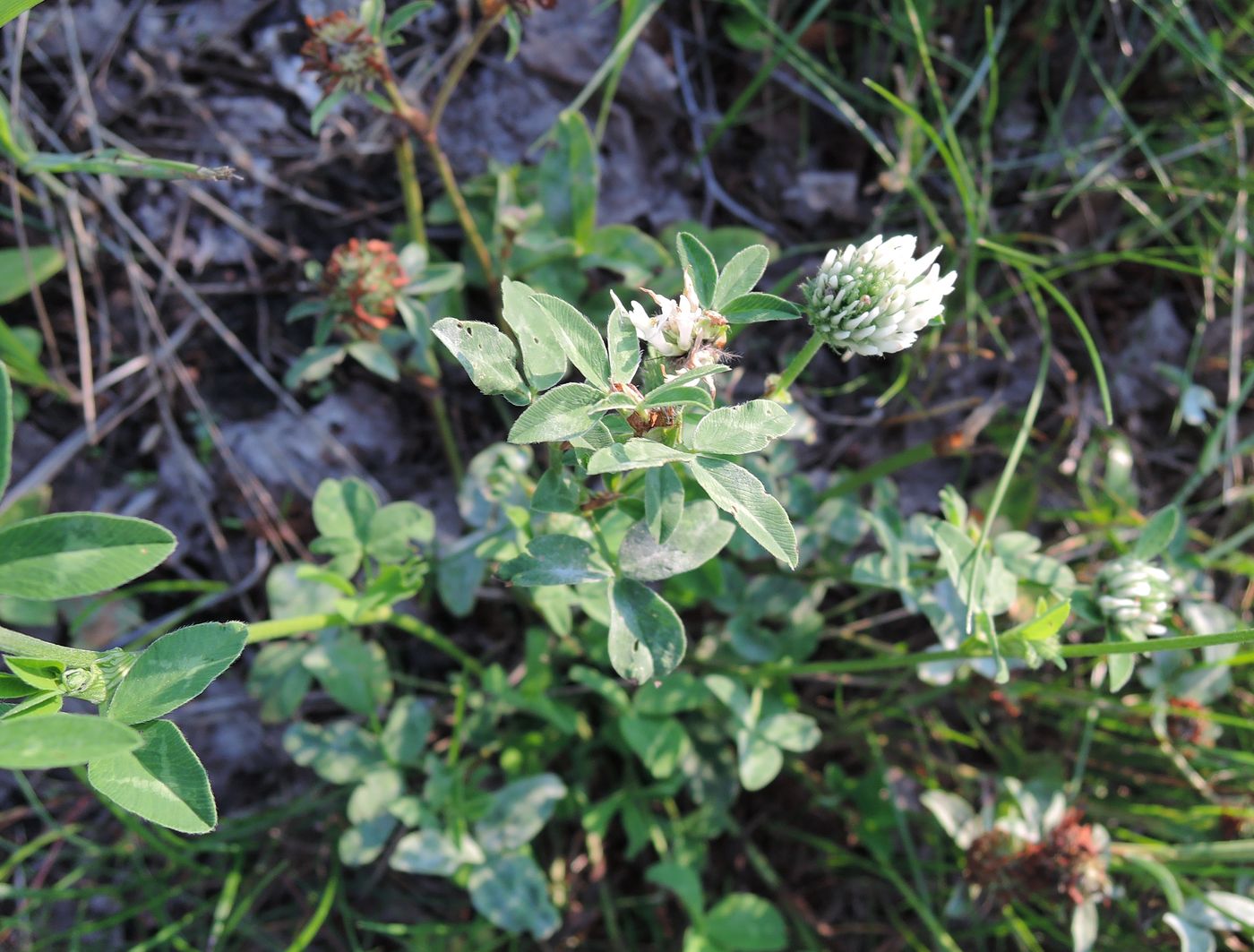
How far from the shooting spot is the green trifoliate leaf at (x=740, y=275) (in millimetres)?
1296

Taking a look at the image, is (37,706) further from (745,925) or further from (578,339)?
(745,925)

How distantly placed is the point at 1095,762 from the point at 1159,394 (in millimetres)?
1101

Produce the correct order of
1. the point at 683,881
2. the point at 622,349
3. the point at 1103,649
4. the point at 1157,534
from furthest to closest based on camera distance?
the point at 683,881 → the point at 1157,534 → the point at 1103,649 → the point at 622,349

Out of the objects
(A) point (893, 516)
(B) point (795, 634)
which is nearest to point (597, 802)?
(B) point (795, 634)

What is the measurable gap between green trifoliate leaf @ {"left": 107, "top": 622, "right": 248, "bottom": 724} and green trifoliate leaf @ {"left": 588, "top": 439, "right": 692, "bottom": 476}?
1.65 ft

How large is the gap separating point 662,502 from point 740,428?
159mm

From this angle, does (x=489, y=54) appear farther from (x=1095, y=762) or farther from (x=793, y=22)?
(x=1095, y=762)

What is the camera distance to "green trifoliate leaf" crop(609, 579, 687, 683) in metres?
1.35

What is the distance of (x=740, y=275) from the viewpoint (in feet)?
4.28

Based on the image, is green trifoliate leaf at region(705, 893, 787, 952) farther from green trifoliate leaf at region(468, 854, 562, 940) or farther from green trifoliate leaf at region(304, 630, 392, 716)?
green trifoliate leaf at region(304, 630, 392, 716)

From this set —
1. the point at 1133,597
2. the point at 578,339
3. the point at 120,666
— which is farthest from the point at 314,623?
the point at 1133,597

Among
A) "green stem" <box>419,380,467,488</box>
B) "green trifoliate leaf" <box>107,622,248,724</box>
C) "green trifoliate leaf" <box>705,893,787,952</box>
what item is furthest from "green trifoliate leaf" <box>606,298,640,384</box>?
"green trifoliate leaf" <box>705,893,787,952</box>

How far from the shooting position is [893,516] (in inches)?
78.3

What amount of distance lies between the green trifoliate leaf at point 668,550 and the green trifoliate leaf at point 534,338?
0.28 meters
